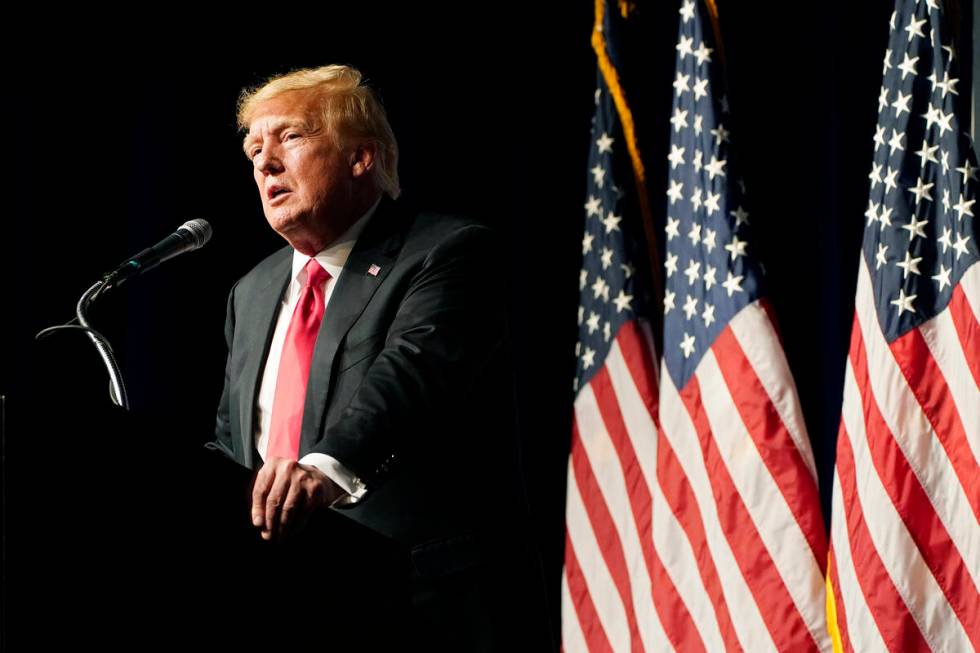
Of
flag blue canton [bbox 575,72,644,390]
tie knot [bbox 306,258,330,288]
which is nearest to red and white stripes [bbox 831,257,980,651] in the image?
flag blue canton [bbox 575,72,644,390]

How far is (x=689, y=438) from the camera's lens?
10.6 ft

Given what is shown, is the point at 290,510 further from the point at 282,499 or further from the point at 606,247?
the point at 606,247

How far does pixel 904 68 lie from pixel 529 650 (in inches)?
68.3

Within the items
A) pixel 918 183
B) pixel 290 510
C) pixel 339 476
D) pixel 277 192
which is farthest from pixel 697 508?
pixel 290 510

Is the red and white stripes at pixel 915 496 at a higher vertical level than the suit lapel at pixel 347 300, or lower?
lower

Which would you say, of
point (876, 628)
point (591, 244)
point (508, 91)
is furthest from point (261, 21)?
point (876, 628)

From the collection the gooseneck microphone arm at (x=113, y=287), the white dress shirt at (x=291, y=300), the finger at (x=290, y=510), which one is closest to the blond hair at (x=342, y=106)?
the white dress shirt at (x=291, y=300)

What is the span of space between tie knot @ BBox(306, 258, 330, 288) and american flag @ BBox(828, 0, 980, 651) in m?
1.35

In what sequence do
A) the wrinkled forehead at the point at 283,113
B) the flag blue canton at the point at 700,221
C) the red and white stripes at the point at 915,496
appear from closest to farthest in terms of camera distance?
the wrinkled forehead at the point at 283,113
the red and white stripes at the point at 915,496
the flag blue canton at the point at 700,221

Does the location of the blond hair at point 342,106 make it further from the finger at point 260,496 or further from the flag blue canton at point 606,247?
the flag blue canton at point 606,247

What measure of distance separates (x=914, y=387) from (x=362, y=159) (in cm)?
135

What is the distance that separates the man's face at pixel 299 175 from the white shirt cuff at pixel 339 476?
74cm

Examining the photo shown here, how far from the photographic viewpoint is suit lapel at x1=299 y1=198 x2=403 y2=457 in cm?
203

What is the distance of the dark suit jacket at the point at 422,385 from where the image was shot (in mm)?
1889
